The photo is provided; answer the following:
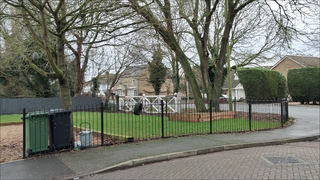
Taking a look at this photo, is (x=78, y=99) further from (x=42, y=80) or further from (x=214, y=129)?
(x=214, y=129)

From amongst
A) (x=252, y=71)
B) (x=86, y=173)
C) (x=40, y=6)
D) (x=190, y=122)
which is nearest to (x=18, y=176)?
(x=86, y=173)

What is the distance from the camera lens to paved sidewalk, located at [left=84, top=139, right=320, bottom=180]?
5.20 metres

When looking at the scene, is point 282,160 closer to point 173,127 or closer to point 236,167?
point 236,167

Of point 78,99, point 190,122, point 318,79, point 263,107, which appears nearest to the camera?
point 190,122

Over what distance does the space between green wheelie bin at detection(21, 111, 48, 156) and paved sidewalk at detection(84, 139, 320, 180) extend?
88.3 inches

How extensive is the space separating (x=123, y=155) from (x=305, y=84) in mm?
30254

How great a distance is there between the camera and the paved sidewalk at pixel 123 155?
5539 millimetres

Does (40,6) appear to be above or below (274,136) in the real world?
above

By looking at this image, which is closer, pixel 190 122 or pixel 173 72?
pixel 190 122

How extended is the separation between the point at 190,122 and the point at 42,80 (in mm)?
20737

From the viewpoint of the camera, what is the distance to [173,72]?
37.0 metres

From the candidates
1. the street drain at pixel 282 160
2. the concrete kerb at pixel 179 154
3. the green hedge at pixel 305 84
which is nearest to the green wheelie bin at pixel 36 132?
the concrete kerb at pixel 179 154

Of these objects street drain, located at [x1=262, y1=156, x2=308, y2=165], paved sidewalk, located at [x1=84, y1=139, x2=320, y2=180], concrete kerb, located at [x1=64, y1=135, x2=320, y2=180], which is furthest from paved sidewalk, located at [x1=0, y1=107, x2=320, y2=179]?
street drain, located at [x1=262, y1=156, x2=308, y2=165]

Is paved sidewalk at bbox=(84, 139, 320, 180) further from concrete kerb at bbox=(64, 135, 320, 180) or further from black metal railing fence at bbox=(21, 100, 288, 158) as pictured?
black metal railing fence at bbox=(21, 100, 288, 158)
